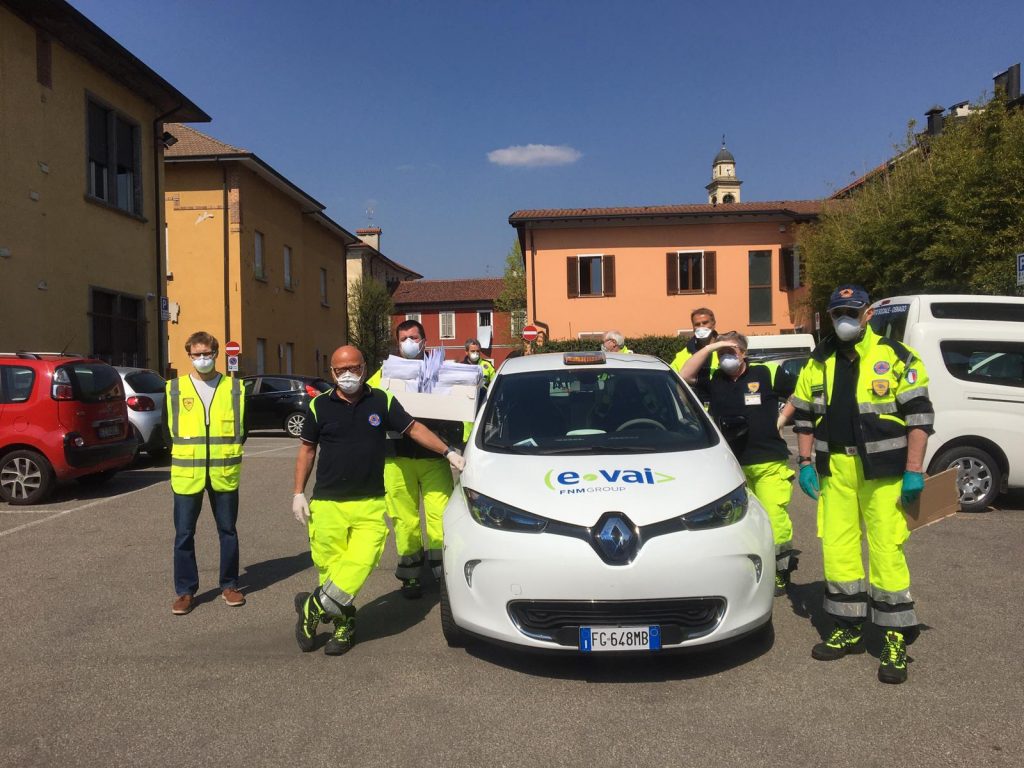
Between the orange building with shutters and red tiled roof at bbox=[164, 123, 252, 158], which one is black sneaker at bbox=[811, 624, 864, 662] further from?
the orange building with shutters

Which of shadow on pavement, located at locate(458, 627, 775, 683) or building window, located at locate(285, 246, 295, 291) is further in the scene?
building window, located at locate(285, 246, 295, 291)

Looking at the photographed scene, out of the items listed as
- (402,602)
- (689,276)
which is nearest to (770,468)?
(402,602)

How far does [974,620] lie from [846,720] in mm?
1897

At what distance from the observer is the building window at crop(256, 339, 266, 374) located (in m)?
30.4

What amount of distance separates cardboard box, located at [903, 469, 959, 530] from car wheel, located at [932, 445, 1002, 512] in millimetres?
4615

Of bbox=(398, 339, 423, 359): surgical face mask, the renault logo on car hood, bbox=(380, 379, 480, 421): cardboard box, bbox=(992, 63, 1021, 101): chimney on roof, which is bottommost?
the renault logo on car hood

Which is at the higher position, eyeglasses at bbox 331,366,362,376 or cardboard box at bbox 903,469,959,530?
eyeglasses at bbox 331,366,362,376

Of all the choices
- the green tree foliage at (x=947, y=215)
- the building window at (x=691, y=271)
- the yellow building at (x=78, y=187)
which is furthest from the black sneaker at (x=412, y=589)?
the building window at (x=691, y=271)

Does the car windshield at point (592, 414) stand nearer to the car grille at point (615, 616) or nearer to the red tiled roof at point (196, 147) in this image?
the car grille at point (615, 616)

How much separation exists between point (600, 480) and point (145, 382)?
431 inches

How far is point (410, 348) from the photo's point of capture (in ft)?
21.8

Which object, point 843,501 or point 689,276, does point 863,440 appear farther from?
point 689,276

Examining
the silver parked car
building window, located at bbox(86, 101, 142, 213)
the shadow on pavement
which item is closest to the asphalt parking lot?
the shadow on pavement

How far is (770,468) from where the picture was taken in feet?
19.3
